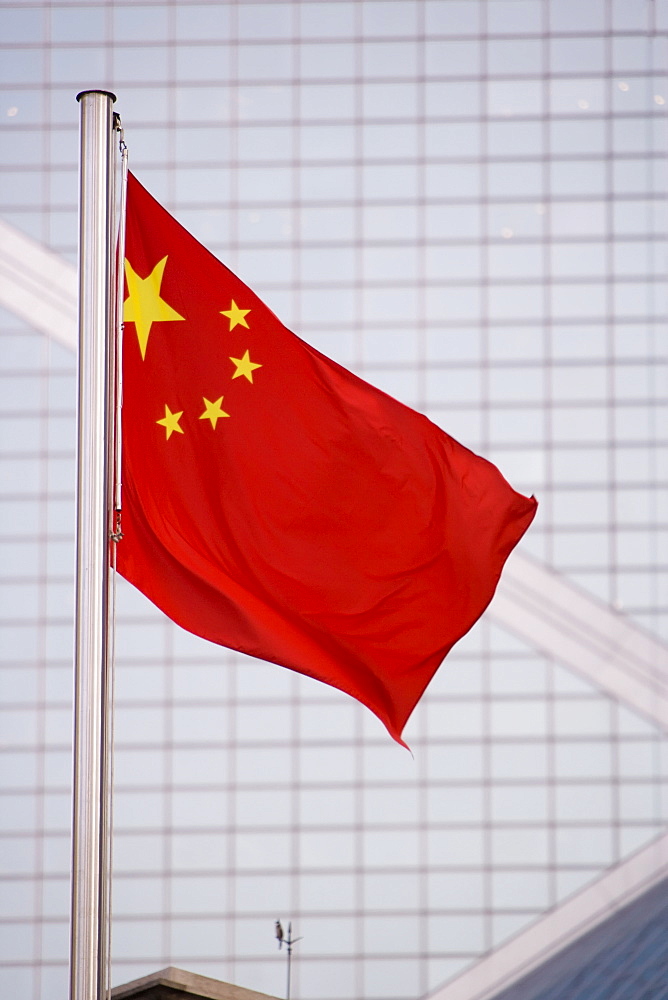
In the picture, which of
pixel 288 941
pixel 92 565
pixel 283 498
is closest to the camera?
pixel 92 565

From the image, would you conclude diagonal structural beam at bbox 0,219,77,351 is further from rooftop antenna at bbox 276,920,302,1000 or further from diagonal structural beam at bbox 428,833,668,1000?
diagonal structural beam at bbox 428,833,668,1000

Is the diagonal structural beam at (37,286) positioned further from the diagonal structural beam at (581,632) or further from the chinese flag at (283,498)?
the chinese flag at (283,498)

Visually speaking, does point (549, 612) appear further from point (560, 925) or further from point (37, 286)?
point (37, 286)

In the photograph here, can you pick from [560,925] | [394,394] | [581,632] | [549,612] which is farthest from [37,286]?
[560,925]

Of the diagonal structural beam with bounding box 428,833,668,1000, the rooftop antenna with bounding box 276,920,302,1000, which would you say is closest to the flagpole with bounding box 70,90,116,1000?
the rooftop antenna with bounding box 276,920,302,1000

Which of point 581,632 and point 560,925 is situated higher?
point 581,632

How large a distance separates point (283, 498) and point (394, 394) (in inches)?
112

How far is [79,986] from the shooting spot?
254cm

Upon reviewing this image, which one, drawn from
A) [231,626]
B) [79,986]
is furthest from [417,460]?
[79,986]

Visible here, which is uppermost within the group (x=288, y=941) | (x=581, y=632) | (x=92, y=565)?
(x=92, y=565)

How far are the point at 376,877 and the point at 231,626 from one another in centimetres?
330

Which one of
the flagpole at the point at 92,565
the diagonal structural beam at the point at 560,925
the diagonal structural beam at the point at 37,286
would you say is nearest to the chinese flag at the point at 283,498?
the flagpole at the point at 92,565

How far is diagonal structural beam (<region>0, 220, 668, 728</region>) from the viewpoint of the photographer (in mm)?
5840

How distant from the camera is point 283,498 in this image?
3.03 meters
